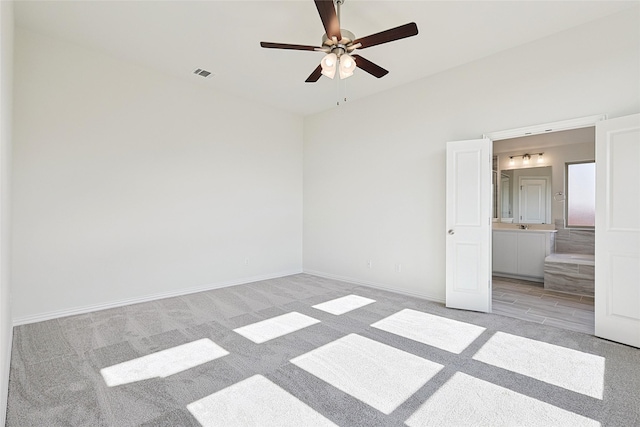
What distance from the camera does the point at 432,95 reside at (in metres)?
4.49

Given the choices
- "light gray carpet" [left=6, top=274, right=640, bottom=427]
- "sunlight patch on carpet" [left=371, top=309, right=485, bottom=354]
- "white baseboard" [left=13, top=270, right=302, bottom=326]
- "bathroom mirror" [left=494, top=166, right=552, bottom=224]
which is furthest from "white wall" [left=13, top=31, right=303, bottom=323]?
"bathroom mirror" [left=494, top=166, right=552, bottom=224]

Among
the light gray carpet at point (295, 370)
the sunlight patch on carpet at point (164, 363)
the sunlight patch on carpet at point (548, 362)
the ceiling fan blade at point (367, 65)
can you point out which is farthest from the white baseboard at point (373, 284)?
the ceiling fan blade at point (367, 65)

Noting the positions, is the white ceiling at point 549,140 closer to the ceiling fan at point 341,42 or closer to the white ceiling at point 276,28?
the white ceiling at point 276,28

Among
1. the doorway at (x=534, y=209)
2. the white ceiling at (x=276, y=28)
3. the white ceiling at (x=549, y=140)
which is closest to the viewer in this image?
the white ceiling at (x=276, y=28)

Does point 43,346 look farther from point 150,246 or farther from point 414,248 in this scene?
point 414,248

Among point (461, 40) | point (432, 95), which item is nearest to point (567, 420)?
point (461, 40)

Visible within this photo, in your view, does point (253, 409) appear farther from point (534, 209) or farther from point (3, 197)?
point (534, 209)

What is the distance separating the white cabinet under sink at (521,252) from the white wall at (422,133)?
239 cm

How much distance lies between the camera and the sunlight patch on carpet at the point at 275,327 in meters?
3.12

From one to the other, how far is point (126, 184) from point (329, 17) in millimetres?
3338

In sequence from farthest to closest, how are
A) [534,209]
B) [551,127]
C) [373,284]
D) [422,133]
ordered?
[534,209], [373,284], [422,133], [551,127]

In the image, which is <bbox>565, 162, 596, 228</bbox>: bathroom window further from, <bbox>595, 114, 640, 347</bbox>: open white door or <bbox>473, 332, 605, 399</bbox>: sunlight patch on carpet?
<bbox>473, 332, 605, 399</bbox>: sunlight patch on carpet

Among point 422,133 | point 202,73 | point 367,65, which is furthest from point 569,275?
point 202,73

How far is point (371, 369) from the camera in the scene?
97.7 inches
